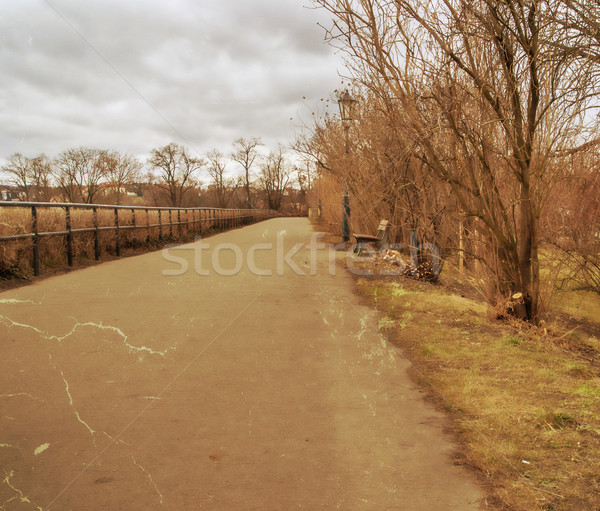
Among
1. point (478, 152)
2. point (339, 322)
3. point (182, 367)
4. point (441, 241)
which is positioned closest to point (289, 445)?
point (182, 367)

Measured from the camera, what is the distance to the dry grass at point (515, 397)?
241 centimetres

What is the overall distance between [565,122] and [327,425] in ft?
15.1

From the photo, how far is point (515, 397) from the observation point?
352 centimetres

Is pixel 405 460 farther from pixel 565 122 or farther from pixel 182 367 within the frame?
pixel 565 122

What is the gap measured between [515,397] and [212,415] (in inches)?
81.3

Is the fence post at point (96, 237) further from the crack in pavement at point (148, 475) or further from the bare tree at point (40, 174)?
the bare tree at point (40, 174)

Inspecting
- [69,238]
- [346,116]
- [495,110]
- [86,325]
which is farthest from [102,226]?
[495,110]

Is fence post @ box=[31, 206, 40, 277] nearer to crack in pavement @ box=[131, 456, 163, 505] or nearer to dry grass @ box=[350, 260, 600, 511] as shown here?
dry grass @ box=[350, 260, 600, 511]

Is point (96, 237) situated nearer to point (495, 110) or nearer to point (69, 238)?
point (69, 238)

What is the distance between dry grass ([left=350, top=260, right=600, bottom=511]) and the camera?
7.92ft

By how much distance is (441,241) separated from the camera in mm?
9555

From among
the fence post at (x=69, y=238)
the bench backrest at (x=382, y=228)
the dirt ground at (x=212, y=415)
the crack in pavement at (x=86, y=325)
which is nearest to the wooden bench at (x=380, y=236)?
the bench backrest at (x=382, y=228)

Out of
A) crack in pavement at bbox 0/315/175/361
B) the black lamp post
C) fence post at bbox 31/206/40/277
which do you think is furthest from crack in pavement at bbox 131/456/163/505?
the black lamp post

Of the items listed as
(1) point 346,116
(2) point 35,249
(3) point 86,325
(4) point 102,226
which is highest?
(1) point 346,116
